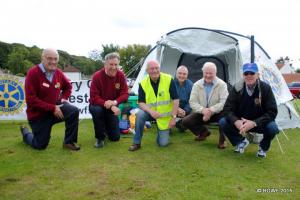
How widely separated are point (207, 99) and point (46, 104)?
240 centimetres

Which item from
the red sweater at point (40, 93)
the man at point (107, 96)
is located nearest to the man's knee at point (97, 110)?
the man at point (107, 96)

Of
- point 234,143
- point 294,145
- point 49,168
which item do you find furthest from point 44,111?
point 294,145

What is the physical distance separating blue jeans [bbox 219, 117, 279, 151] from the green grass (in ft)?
0.67

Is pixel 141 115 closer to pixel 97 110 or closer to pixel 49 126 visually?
pixel 97 110

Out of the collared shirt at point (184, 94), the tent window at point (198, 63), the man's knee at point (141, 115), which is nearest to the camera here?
the man's knee at point (141, 115)

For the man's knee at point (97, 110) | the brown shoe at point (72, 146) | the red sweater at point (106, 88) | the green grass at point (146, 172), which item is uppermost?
the red sweater at point (106, 88)

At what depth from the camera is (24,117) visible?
7332 mm

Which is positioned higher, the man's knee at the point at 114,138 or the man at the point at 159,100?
the man at the point at 159,100

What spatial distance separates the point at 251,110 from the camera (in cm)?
429

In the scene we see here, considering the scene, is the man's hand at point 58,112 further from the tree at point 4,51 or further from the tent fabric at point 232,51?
the tree at point 4,51

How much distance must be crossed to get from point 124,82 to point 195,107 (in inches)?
46.0

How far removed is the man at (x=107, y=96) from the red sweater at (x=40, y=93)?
1.78 ft

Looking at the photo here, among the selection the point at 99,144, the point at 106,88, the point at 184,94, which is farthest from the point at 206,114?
the point at 99,144

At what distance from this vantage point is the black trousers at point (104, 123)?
4.87 m
